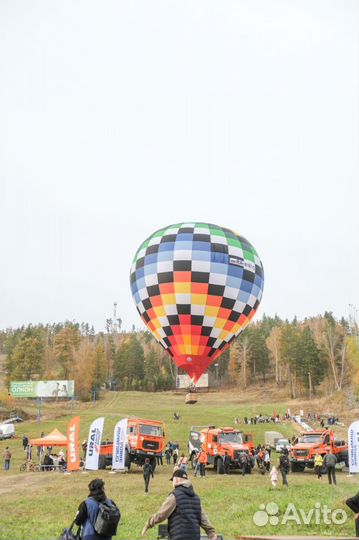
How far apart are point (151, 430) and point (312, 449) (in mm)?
8077

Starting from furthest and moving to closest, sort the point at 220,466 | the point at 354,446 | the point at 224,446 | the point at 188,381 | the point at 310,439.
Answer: the point at 188,381 < the point at 310,439 < the point at 224,446 < the point at 220,466 < the point at 354,446

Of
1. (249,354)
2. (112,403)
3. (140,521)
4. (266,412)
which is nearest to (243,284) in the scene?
(140,521)

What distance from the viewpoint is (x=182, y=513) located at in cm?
666

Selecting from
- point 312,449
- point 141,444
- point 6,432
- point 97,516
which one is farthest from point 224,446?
point 6,432

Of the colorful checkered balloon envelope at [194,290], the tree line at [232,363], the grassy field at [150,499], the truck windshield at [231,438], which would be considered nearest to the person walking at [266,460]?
the grassy field at [150,499]

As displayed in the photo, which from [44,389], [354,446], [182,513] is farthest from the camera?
[44,389]

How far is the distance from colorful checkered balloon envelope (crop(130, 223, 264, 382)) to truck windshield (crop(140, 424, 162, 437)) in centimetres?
365

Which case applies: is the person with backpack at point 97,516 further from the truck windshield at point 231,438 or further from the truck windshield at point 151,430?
the truck windshield at point 151,430

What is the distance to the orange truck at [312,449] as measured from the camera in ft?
89.4

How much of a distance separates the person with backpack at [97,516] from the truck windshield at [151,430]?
21716 mm

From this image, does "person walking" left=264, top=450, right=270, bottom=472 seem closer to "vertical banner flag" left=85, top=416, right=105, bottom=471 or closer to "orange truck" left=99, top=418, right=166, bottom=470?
"orange truck" left=99, top=418, right=166, bottom=470

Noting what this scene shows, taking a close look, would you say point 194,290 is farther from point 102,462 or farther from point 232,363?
point 232,363

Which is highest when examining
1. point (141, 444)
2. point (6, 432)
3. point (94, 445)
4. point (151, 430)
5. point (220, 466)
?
point (151, 430)

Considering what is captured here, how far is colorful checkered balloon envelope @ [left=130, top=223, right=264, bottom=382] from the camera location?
3064cm
